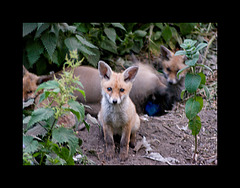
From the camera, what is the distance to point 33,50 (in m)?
4.82

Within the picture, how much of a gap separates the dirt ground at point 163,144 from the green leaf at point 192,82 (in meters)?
1.14

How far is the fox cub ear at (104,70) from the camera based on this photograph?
4027 mm

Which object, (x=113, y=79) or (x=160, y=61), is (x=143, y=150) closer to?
(x=113, y=79)

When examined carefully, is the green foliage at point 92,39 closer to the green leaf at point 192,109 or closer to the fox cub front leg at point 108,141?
the fox cub front leg at point 108,141

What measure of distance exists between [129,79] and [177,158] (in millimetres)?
1290

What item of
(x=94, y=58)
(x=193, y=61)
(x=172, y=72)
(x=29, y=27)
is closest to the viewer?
(x=193, y=61)

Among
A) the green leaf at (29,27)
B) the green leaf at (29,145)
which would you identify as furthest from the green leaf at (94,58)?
the green leaf at (29,145)

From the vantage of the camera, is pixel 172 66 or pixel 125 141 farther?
pixel 172 66

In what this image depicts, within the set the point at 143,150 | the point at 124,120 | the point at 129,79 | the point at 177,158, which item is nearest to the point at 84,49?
the point at 129,79

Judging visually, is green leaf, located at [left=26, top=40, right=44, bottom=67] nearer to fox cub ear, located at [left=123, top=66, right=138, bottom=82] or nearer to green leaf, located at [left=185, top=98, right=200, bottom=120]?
fox cub ear, located at [left=123, top=66, right=138, bottom=82]

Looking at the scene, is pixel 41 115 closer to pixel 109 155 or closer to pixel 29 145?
pixel 29 145

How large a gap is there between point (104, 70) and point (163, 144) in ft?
4.66

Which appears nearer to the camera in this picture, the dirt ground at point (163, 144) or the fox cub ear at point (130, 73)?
the dirt ground at point (163, 144)

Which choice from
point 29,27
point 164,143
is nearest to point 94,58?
point 29,27
